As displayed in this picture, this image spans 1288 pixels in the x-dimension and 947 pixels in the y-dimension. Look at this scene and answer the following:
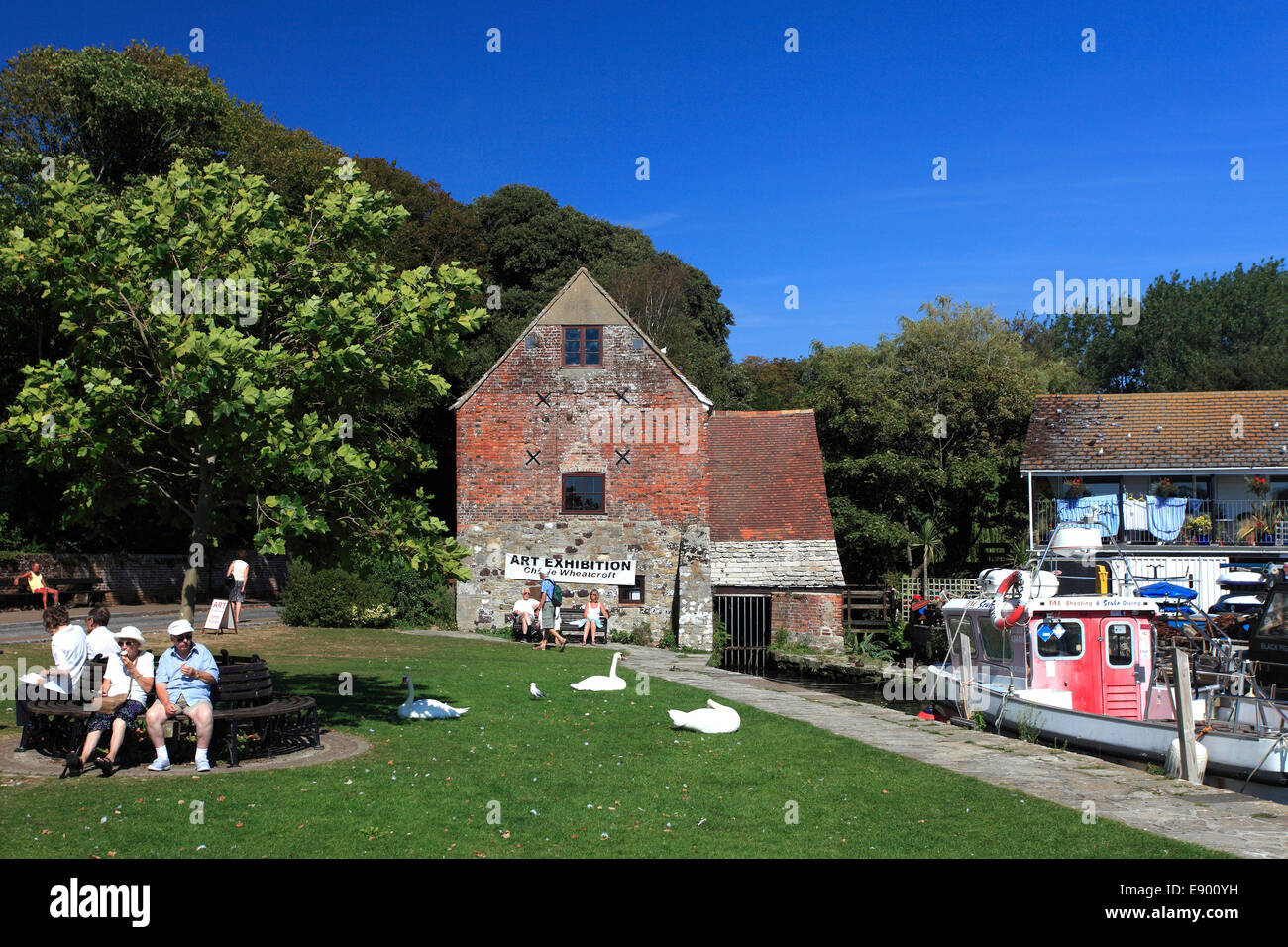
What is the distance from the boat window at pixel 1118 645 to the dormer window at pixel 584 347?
15.8m

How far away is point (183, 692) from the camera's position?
1099 centimetres

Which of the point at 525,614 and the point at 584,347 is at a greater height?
the point at 584,347

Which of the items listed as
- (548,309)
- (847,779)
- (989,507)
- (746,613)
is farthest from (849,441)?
(847,779)

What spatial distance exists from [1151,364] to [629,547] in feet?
185

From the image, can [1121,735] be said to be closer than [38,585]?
Yes

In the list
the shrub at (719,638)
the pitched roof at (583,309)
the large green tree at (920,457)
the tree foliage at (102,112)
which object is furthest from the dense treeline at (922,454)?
the tree foliage at (102,112)

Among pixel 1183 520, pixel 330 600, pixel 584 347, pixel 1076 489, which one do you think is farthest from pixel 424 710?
pixel 1183 520

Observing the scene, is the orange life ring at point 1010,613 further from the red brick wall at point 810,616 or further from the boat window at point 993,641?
the red brick wall at point 810,616

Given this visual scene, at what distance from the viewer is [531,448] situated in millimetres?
30281

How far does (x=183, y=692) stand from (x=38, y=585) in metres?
22.2

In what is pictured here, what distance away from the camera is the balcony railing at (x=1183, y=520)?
37.3 meters

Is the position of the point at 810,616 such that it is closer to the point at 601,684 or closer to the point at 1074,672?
the point at 1074,672

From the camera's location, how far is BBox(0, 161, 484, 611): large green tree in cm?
1138
